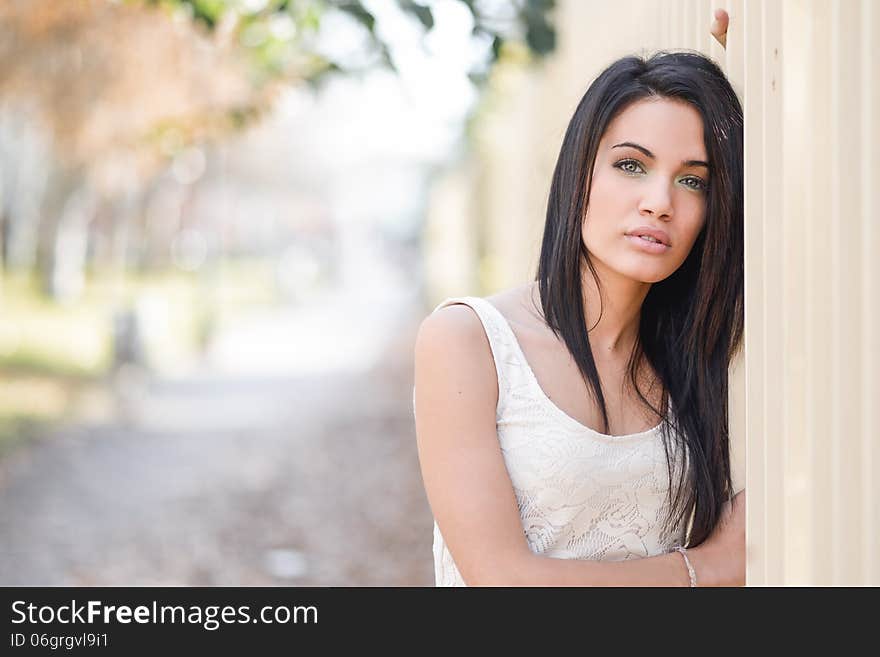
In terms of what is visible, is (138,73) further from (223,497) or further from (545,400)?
(545,400)

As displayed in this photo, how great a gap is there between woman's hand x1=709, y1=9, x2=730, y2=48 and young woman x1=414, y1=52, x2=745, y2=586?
2.2 inches

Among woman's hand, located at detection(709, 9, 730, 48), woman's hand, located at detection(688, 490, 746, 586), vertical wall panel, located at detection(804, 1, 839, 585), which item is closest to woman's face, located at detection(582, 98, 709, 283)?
woman's hand, located at detection(709, 9, 730, 48)

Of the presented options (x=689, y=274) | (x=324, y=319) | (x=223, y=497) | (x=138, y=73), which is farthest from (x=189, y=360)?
(x=689, y=274)

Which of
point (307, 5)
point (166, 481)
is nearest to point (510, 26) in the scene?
point (307, 5)

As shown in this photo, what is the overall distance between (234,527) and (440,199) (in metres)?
20.2

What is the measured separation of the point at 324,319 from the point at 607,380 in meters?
32.9

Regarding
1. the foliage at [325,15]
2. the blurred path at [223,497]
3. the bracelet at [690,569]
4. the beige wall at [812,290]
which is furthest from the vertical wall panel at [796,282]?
the blurred path at [223,497]

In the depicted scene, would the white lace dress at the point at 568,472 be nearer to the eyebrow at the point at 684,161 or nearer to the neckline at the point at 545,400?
the neckline at the point at 545,400

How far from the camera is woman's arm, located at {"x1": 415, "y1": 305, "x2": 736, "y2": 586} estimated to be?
6.44ft

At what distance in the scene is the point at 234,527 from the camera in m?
8.55

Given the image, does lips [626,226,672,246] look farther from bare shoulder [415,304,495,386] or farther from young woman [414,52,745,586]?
bare shoulder [415,304,495,386]

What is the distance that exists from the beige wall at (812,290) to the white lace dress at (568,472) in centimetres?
40

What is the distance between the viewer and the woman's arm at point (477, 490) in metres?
1.96
